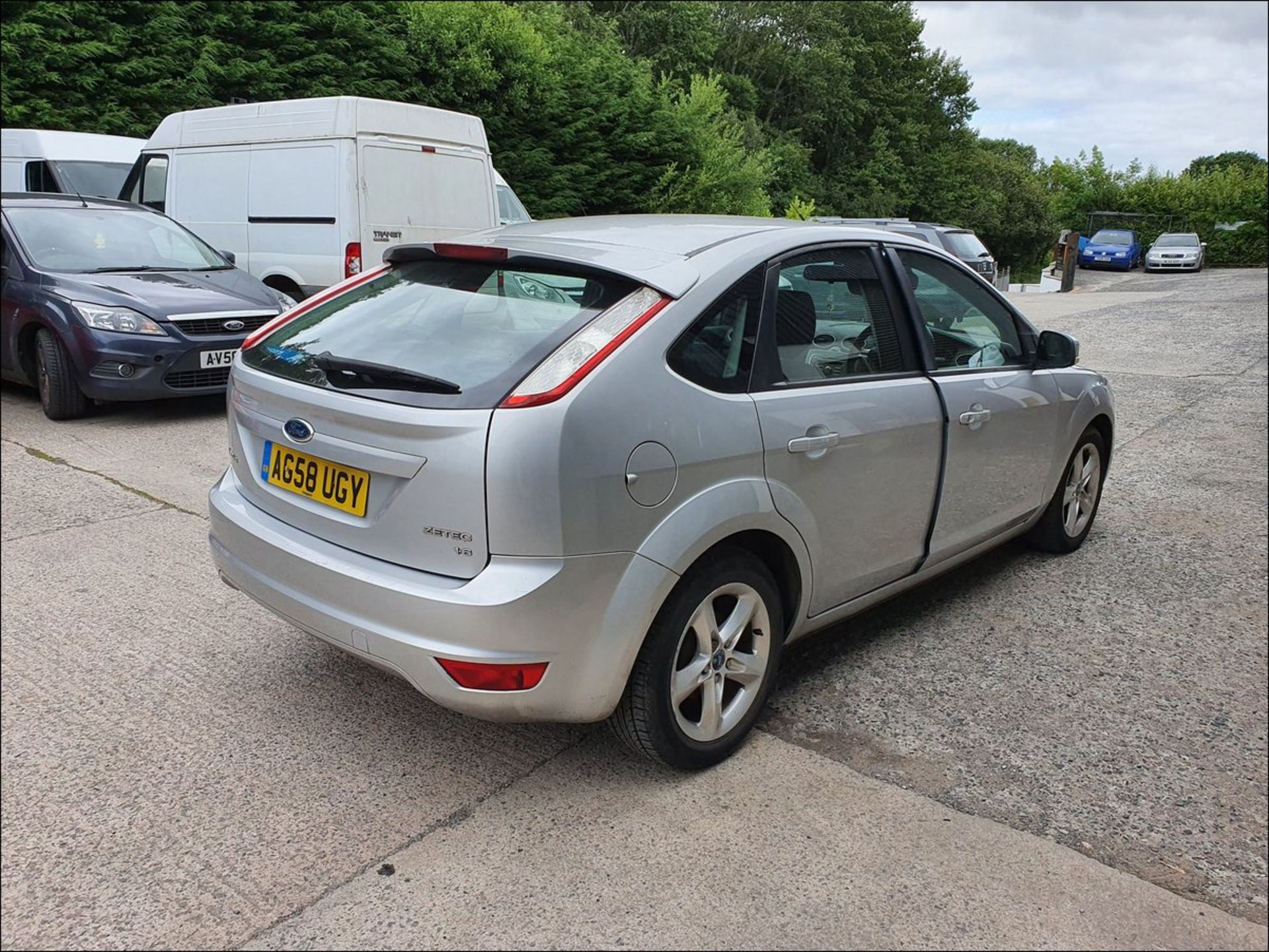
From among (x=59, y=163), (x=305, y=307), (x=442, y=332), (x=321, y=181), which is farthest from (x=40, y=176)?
(x=442, y=332)

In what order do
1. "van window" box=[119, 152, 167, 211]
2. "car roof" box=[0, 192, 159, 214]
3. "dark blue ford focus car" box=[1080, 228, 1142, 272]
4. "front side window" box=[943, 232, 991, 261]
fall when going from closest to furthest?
"car roof" box=[0, 192, 159, 214], "van window" box=[119, 152, 167, 211], "front side window" box=[943, 232, 991, 261], "dark blue ford focus car" box=[1080, 228, 1142, 272]

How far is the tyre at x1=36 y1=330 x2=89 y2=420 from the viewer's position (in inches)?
289

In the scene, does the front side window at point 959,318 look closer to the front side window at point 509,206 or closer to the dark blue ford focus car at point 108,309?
the dark blue ford focus car at point 108,309

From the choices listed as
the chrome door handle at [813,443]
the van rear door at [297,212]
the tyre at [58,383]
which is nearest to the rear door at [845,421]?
the chrome door handle at [813,443]

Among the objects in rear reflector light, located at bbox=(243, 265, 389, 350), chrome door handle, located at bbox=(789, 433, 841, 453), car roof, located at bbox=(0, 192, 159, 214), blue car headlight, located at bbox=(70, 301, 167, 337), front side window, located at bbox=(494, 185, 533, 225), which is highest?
front side window, located at bbox=(494, 185, 533, 225)

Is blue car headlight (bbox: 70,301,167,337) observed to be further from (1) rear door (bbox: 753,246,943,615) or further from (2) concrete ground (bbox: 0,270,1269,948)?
(1) rear door (bbox: 753,246,943,615)

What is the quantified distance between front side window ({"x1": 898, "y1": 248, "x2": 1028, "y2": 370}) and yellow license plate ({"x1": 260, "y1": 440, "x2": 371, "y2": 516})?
7.06 ft

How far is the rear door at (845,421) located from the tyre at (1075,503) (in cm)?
147

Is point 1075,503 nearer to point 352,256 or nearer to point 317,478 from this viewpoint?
point 317,478

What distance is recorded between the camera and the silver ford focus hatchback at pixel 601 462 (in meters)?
2.57

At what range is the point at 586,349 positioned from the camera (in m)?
2.70

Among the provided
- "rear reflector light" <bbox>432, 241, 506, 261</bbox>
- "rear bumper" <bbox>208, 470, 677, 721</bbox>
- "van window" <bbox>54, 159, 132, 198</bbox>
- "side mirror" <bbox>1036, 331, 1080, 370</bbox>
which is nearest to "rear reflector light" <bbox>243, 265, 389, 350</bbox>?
"rear reflector light" <bbox>432, 241, 506, 261</bbox>

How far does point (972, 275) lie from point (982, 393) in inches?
24.7

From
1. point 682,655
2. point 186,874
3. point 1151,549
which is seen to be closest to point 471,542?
point 682,655
